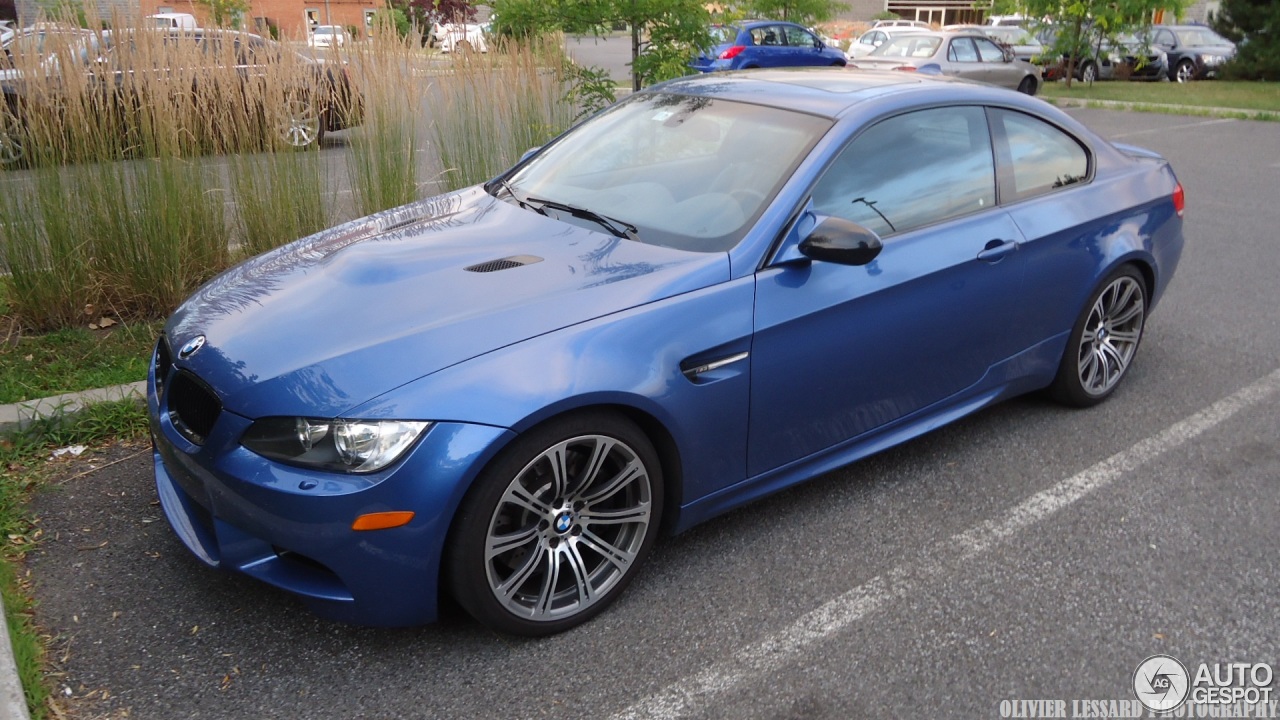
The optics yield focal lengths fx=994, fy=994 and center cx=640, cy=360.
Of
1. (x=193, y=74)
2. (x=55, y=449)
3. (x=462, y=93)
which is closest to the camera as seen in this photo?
(x=55, y=449)

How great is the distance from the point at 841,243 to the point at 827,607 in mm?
1163

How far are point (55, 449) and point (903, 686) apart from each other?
11.5 feet

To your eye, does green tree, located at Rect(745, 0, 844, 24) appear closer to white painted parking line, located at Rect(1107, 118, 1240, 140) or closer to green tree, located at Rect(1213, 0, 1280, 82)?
green tree, located at Rect(1213, 0, 1280, 82)

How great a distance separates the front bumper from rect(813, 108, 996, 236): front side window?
162cm

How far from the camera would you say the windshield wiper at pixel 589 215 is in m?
3.49

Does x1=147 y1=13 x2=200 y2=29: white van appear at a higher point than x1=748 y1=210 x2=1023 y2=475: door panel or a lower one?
higher

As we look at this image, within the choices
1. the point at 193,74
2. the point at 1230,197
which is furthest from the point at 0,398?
the point at 1230,197

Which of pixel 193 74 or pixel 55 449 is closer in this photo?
pixel 55 449

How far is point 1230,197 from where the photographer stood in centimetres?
927

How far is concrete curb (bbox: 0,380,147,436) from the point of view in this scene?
4184mm

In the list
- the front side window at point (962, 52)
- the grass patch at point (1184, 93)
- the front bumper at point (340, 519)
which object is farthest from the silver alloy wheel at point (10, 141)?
the grass patch at point (1184, 93)

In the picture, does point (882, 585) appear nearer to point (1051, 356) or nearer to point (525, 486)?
point (525, 486)

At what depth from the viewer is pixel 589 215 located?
3.66 m

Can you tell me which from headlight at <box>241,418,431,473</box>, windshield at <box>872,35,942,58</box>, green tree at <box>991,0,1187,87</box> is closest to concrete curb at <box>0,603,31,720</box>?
headlight at <box>241,418,431,473</box>
